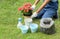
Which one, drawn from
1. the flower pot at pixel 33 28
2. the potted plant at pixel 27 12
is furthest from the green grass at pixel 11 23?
the potted plant at pixel 27 12

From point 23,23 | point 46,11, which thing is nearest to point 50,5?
point 46,11

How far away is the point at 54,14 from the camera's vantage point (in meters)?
4.39

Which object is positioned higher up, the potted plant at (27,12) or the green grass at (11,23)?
the potted plant at (27,12)

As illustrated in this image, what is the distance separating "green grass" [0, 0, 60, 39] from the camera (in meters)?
3.84

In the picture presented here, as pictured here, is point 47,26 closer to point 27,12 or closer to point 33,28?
point 33,28

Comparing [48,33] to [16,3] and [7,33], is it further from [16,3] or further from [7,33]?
[16,3]

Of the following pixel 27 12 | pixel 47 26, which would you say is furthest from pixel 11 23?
pixel 47 26

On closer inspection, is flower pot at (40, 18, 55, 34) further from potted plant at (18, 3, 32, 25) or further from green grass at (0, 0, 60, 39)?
potted plant at (18, 3, 32, 25)

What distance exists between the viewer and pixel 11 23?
14.0 ft

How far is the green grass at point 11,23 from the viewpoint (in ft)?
12.6

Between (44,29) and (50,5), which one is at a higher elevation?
(50,5)

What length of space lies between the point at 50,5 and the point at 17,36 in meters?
0.99

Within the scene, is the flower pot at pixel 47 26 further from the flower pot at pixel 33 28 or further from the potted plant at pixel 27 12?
the potted plant at pixel 27 12

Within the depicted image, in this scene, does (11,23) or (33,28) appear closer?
(33,28)
